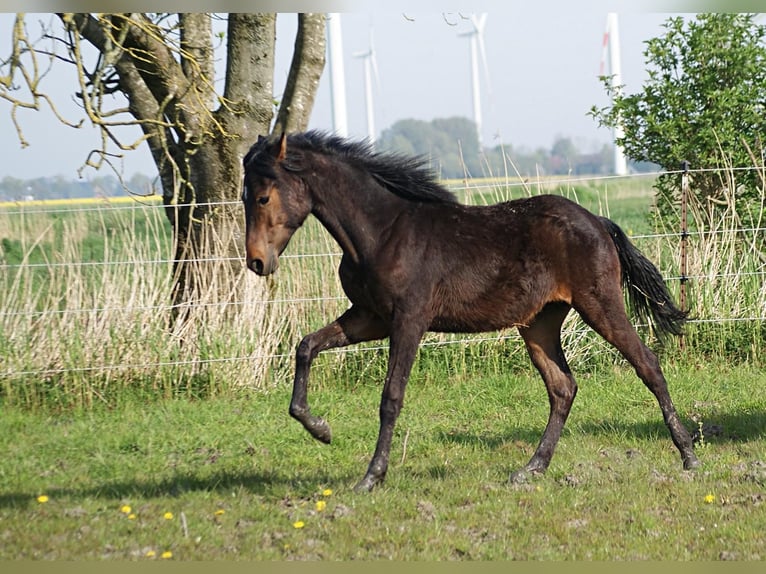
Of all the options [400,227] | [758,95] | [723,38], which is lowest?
[400,227]

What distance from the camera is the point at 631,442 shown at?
22.3 ft

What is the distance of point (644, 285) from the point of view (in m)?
6.38

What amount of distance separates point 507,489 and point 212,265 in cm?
424

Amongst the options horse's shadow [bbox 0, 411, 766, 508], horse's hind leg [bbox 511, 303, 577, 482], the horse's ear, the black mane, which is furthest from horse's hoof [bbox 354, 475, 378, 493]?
the horse's ear

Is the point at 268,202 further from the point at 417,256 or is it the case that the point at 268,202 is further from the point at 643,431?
the point at 643,431

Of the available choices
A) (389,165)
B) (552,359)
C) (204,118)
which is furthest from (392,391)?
(204,118)

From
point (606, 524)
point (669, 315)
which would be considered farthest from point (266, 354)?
point (606, 524)

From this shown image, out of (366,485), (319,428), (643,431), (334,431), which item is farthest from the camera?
(334,431)

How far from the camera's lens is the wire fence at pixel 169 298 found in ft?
27.1

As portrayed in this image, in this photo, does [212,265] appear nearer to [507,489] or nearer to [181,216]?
[181,216]

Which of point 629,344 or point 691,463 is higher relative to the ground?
point 629,344

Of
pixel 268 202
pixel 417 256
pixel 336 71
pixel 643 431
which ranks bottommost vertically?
pixel 643 431

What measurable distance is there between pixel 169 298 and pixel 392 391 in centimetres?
361

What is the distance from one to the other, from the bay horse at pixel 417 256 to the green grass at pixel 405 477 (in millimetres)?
411
